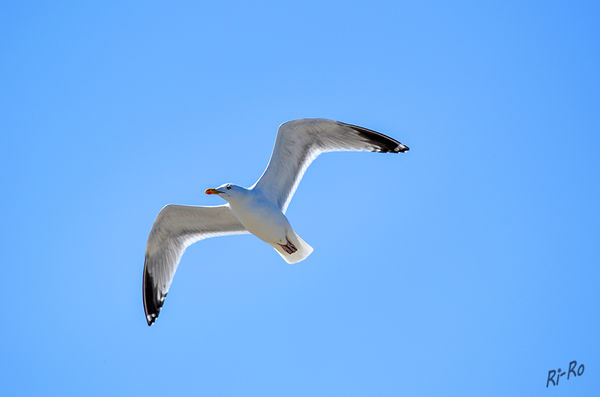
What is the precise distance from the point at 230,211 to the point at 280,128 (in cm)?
142

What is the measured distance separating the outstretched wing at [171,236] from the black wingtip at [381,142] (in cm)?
213

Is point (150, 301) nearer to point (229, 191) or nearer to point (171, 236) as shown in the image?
point (171, 236)

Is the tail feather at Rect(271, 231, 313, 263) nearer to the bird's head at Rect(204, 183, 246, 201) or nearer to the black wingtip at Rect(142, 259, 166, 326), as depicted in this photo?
the bird's head at Rect(204, 183, 246, 201)

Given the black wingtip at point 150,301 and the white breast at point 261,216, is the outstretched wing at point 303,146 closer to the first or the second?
the white breast at point 261,216

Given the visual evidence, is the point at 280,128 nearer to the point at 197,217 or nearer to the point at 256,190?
the point at 256,190

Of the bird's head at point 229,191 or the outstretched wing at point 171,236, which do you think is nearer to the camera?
the bird's head at point 229,191

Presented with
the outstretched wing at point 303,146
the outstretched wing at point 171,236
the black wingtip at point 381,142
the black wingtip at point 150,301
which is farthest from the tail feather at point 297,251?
the black wingtip at point 150,301

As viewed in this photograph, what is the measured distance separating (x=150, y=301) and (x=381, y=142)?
4195 mm

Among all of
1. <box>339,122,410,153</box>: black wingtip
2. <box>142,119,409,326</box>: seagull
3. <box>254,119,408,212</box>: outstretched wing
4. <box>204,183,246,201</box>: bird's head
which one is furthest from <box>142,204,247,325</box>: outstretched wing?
<box>339,122,410,153</box>: black wingtip

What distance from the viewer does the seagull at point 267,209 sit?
330 inches

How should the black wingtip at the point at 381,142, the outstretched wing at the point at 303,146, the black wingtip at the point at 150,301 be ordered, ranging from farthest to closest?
the black wingtip at the point at 150,301, the black wingtip at the point at 381,142, the outstretched wing at the point at 303,146

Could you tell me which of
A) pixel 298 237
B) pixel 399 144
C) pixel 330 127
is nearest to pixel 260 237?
pixel 298 237

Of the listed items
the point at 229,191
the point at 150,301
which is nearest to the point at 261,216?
the point at 229,191

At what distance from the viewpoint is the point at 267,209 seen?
27.3ft
